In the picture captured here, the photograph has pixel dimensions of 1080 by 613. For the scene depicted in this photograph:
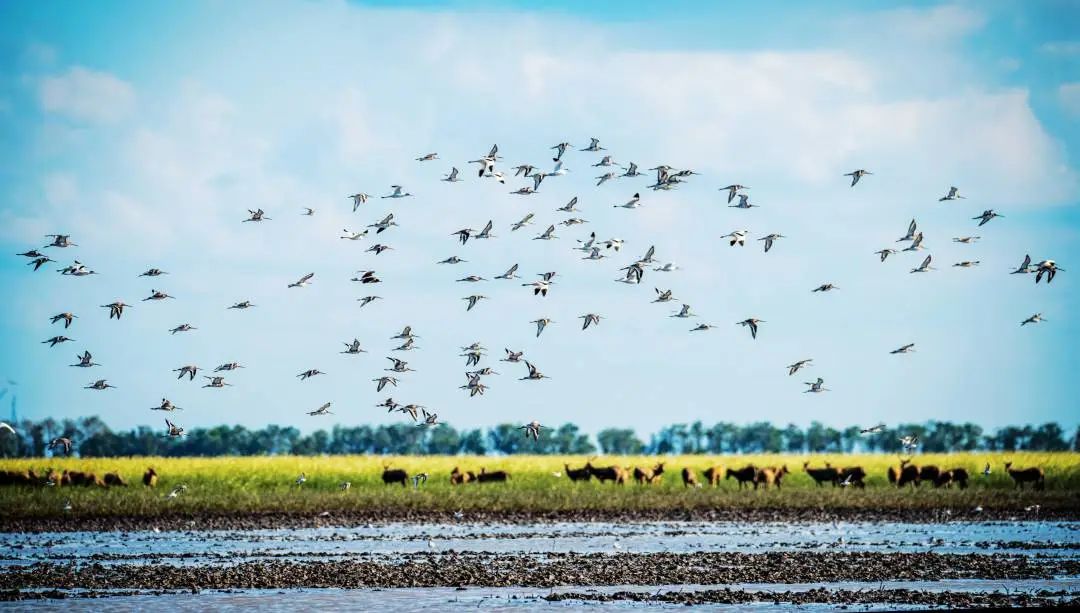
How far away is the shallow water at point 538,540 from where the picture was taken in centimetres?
4000

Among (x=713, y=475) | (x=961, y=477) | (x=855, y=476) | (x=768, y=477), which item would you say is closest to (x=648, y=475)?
(x=713, y=475)

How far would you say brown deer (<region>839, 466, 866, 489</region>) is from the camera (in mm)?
67438

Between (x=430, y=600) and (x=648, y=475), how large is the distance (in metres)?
38.6

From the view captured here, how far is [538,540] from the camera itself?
147 feet

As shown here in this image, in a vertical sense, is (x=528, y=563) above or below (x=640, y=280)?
below

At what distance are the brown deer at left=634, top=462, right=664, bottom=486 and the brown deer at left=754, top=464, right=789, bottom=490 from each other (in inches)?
198

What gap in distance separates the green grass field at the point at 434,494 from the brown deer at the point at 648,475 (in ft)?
2.58

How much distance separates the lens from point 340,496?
194 ft

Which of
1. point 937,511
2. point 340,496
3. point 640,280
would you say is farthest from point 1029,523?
point 340,496

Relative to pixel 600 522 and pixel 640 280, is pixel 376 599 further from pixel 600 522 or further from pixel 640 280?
pixel 600 522

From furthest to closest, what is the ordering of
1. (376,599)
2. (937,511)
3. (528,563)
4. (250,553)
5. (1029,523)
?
(937,511)
(1029,523)
(250,553)
(528,563)
(376,599)

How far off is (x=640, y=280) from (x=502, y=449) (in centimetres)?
13846

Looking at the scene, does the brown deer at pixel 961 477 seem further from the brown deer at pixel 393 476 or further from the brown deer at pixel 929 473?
the brown deer at pixel 393 476

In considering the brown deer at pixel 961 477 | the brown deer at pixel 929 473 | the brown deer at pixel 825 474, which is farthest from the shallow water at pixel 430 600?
the brown deer at pixel 825 474
